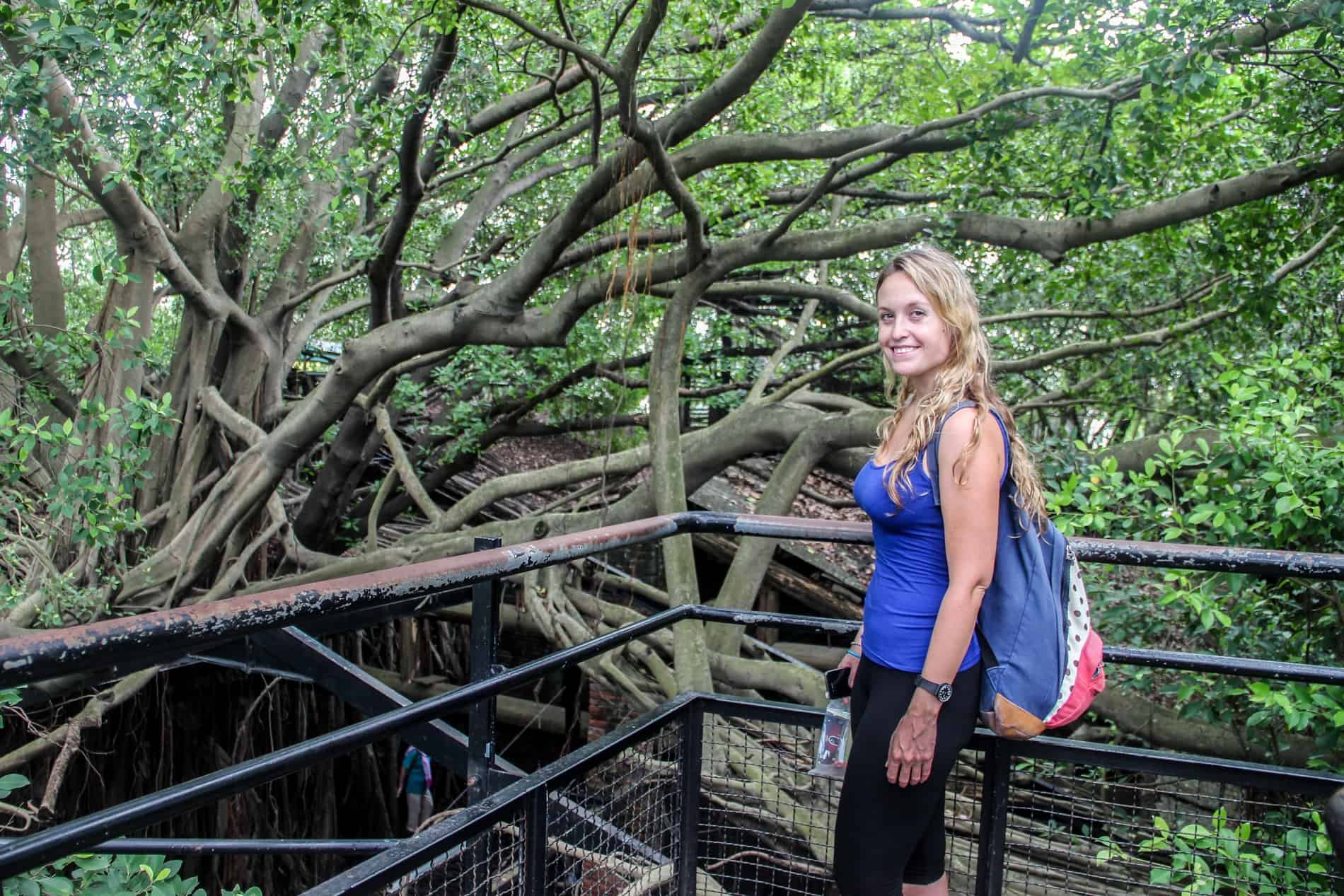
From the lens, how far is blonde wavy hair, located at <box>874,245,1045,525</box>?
1.83 meters

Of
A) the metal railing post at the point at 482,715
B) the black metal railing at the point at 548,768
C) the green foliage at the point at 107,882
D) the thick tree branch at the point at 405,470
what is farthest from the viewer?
the thick tree branch at the point at 405,470

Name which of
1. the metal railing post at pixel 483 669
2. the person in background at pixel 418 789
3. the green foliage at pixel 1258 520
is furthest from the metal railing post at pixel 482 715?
the person in background at pixel 418 789

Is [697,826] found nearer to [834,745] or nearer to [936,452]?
[834,745]

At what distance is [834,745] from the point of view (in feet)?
6.83

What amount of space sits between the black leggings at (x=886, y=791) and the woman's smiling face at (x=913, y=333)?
57 centimetres

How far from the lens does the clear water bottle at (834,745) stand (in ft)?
6.77

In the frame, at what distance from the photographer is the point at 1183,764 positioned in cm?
219

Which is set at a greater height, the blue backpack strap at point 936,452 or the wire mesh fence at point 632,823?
the blue backpack strap at point 936,452

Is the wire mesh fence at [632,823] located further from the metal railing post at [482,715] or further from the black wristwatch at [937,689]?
the black wristwatch at [937,689]

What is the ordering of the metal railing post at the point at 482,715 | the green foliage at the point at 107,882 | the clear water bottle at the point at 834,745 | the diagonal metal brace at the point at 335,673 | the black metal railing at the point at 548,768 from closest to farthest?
the black metal railing at the point at 548,768 → the metal railing post at the point at 482,715 → the clear water bottle at the point at 834,745 → the green foliage at the point at 107,882 → the diagonal metal brace at the point at 335,673

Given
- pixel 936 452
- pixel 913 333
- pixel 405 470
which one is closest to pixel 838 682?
pixel 936 452

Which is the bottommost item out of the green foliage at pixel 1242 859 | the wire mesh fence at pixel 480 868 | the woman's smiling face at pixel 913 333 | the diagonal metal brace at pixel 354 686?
the diagonal metal brace at pixel 354 686

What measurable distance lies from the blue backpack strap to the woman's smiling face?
0.15m

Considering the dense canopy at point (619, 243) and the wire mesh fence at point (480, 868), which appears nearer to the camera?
the wire mesh fence at point (480, 868)
